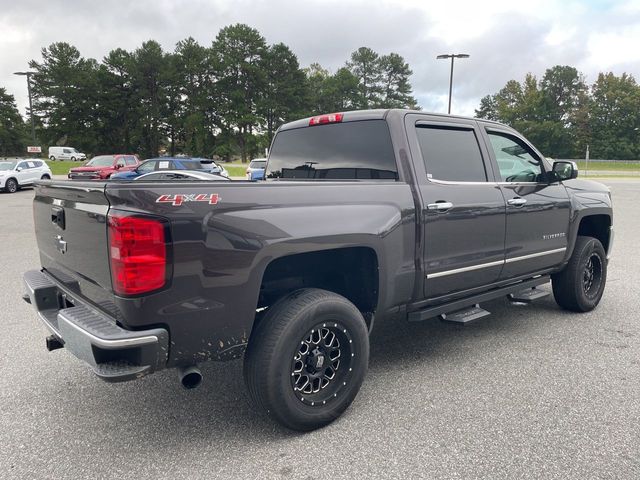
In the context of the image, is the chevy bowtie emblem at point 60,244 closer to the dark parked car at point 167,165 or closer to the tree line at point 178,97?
the dark parked car at point 167,165

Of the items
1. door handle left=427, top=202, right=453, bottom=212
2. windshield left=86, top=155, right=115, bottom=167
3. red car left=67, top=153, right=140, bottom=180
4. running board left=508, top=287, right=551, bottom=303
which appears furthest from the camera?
windshield left=86, top=155, right=115, bottom=167

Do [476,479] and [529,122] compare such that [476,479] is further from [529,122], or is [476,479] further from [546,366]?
[529,122]

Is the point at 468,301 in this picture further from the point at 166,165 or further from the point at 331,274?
the point at 166,165

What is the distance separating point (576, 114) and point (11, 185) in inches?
3277

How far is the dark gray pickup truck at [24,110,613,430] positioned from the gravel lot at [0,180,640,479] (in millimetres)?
327

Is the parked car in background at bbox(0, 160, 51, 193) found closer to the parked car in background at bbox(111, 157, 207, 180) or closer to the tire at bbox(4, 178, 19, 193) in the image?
the tire at bbox(4, 178, 19, 193)

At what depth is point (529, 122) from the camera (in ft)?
276

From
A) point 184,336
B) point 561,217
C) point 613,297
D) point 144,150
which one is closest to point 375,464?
point 184,336

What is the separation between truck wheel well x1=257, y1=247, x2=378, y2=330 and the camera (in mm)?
3105

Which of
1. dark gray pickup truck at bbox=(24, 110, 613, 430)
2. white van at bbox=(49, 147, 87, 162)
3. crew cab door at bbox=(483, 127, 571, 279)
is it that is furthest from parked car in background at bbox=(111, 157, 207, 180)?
white van at bbox=(49, 147, 87, 162)

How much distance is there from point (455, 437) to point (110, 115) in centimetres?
7491

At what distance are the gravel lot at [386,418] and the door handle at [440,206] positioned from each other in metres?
1.25

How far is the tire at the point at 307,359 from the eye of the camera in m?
2.61

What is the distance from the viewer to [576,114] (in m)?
79.5
